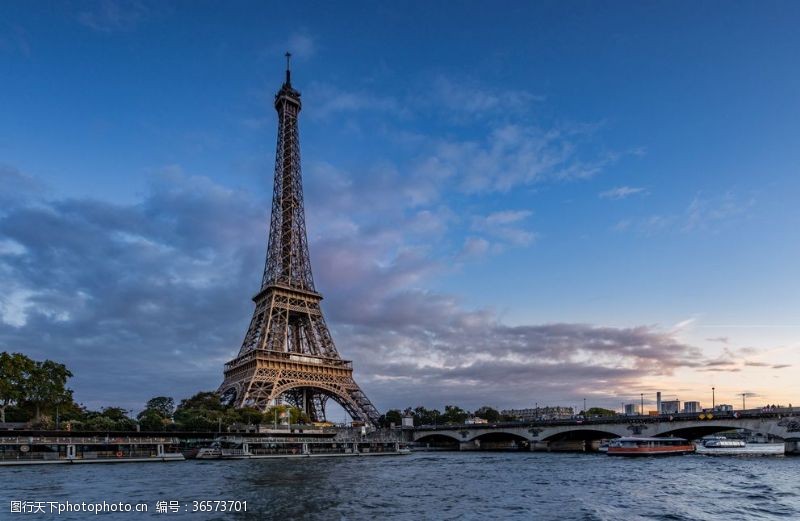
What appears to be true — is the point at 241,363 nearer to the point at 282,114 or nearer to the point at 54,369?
the point at 54,369

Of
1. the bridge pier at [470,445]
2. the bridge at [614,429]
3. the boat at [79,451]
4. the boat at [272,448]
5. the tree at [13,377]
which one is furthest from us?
the bridge pier at [470,445]

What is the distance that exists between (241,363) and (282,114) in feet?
219

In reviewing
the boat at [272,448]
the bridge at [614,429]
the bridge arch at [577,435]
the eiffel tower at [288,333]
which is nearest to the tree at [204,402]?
the eiffel tower at [288,333]

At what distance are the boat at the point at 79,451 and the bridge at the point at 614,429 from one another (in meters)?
67.9

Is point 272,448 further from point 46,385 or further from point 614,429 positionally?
point 614,429

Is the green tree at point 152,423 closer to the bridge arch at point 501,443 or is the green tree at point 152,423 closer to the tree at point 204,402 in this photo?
the tree at point 204,402

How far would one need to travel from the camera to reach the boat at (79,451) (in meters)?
74.8

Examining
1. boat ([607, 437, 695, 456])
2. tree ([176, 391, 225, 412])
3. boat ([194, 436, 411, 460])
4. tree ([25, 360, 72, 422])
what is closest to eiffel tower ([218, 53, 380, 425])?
tree ([176, 391, 225, 412])

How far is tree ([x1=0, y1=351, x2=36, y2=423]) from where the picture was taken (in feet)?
322

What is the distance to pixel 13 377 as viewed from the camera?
329 feet

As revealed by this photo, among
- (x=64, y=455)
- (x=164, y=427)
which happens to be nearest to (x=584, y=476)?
(x=64, y=455)

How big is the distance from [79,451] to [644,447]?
264ft

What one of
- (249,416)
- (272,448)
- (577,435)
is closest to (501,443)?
(577,435)

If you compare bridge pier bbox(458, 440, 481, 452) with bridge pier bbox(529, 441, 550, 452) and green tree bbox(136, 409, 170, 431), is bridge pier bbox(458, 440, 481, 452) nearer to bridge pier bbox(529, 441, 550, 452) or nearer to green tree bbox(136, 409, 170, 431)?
bridge pier bbox(529, 441, 550, 452)
